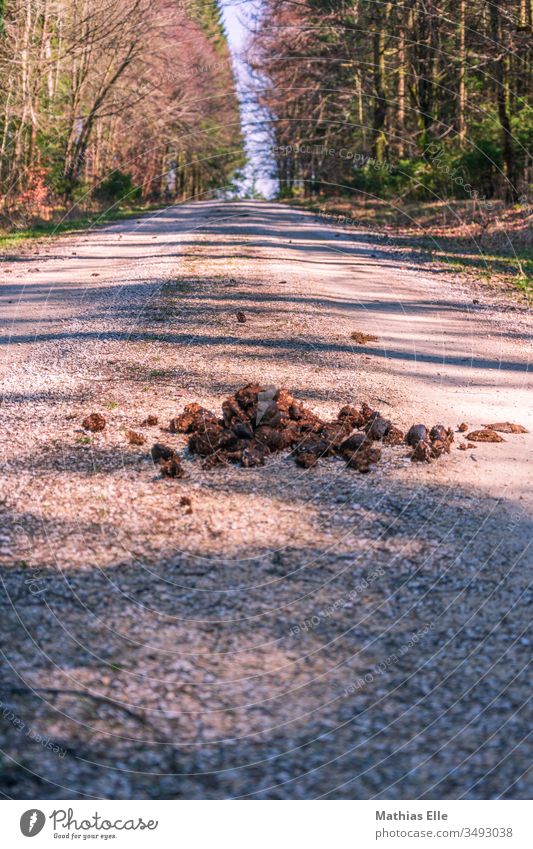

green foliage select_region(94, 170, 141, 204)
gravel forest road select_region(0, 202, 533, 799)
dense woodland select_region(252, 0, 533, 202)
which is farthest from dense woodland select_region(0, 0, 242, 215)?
gravel forest road select_region(0, 202, 533, 799)

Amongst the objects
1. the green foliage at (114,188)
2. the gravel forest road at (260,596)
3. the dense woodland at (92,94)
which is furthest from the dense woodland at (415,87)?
the gravel forest road at (260,596)

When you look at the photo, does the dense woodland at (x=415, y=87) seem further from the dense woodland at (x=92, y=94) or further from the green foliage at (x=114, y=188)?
the green foliage at (x=114, y=188)

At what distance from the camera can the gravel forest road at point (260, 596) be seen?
10.2 ft

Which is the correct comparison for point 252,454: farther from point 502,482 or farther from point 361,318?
point 361,318

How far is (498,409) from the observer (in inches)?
280

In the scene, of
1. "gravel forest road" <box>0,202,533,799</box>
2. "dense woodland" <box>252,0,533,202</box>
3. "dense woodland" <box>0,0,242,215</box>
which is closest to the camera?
"gravel forest road" <box>0,202,533,799</box>

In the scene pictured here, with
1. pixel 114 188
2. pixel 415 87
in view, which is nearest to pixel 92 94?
pixel 114 188

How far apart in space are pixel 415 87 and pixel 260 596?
31.0 m

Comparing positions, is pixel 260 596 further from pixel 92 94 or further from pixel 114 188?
pixel 92 94

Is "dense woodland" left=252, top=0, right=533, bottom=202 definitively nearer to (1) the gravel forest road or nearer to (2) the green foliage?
(2) the green foliage

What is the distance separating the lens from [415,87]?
31594 mm

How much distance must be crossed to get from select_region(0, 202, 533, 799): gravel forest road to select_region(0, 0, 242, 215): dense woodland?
616 inches

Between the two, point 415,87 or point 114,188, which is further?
point 114,188

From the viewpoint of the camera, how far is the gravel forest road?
311cm
